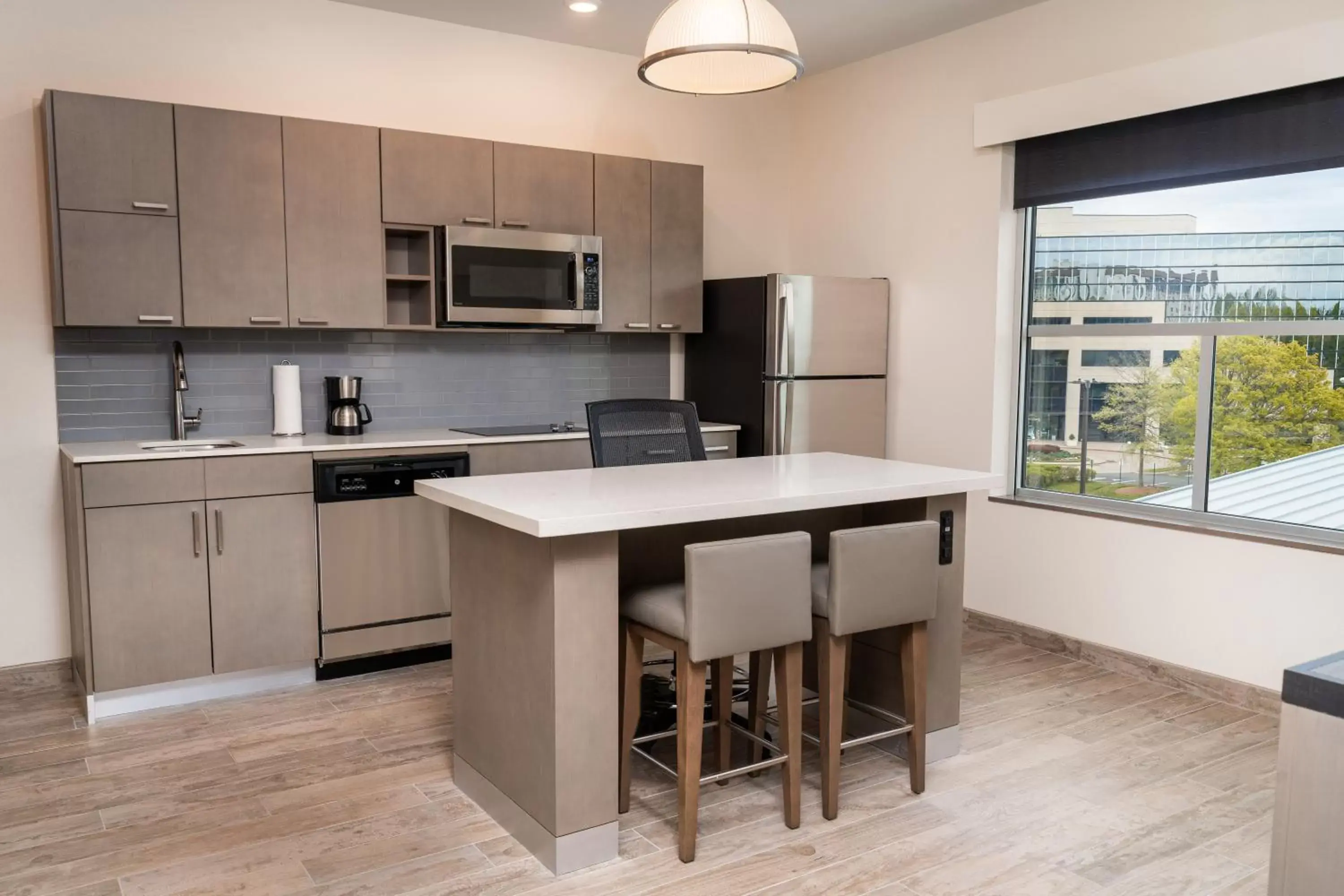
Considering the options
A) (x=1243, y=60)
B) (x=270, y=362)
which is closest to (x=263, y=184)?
(x=270, y=362)

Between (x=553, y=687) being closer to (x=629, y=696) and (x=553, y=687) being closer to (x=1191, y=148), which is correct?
(x=629, y=696)

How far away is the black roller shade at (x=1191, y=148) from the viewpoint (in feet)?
11.2

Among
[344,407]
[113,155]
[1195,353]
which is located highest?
[113,155]

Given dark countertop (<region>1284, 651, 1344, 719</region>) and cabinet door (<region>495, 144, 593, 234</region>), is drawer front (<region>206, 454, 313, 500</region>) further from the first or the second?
dark countertop (<region>1284, 651, 1344, 719</region>)

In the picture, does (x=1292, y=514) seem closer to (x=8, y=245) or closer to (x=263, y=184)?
(x=263, y=184)

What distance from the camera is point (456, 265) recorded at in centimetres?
430

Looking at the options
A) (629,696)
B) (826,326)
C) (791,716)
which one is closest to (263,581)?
(629,696)

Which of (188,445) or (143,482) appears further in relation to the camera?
(188,445)

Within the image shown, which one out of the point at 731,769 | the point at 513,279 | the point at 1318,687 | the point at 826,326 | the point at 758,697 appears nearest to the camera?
the point at 1318,687

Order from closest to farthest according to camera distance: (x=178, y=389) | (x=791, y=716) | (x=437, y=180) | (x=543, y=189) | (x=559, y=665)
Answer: (x=559, y=665)
(x=791, y=716)
(x=178, y=389)
(x=437, y=180)
(x=543, y=189)

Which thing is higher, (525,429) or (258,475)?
(525,429)

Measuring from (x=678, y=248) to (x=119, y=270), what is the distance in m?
2.46

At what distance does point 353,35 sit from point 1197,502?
4.05m

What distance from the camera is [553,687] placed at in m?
2.43
